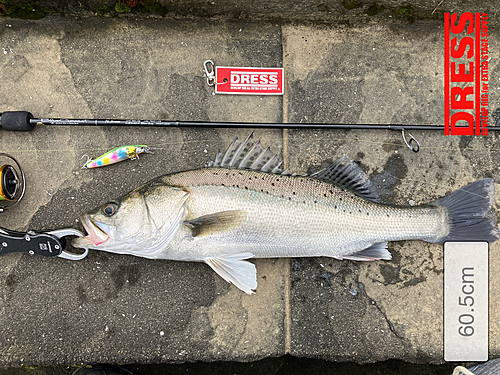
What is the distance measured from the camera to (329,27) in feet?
9.64

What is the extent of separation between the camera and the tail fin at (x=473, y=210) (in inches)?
98.5

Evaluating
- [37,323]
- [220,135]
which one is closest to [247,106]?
[220,135]

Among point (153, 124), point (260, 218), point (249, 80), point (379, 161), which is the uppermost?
point (249, 80)

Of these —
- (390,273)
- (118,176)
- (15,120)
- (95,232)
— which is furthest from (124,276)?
(390,273)

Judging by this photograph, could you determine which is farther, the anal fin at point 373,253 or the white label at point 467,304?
the white label at point 467,304

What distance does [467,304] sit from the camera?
2777 mm

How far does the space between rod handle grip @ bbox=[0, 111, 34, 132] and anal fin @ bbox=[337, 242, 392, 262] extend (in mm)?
2968

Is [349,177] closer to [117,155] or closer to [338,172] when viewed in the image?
[338,172]

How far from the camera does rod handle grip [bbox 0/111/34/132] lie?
8.63 ft

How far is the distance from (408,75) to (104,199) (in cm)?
309

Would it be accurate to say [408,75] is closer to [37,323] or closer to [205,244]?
[205,244]

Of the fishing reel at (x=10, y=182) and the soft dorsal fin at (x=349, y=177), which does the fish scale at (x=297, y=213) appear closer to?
the soft dorsal fin at (x=349, y=177)

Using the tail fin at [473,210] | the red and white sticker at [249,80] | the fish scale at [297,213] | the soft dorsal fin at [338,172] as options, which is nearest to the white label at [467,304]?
the tail fin at [473,210]

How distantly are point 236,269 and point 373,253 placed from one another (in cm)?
114
